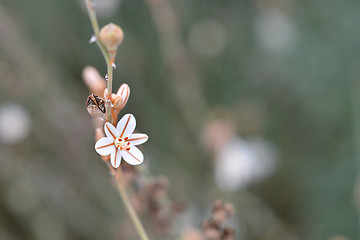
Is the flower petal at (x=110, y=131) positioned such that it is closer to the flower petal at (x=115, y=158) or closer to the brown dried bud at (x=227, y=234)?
the flower petal at (x=115, y=158)

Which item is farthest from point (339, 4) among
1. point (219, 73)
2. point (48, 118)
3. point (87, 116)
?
point (48, 118)

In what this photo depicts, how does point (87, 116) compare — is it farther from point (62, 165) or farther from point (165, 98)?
point (165, 98)

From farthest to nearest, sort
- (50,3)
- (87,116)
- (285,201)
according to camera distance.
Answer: (50,3)
(285,201)
(87,116)

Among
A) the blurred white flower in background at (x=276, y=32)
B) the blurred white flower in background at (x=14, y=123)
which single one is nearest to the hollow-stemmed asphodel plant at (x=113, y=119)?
the blurred white flower in background at (x=14, y=123)

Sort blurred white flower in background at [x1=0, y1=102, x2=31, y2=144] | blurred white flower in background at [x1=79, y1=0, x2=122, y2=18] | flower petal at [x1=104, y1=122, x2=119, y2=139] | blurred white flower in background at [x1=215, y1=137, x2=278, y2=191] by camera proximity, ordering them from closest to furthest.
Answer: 1. flower petal at [x1=104, y1=122, x2=119, y2=139]
2. blurred white flower in background at [x1=215, y1=137, x2=278, y2=191]
3. blurred white flower in background at [x1=0, y1=102, x2=31, y2=144]
4. blurred white flower in background at [x1=79, y1=0, x2=122, y2=18]

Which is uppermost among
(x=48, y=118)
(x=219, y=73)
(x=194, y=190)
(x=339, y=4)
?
(x=339, y=4)

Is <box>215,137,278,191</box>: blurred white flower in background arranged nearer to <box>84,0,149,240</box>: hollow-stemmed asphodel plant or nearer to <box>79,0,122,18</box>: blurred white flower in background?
<box>79,0,122,18</box>: blurred white flower in background

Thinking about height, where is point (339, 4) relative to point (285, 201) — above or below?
above

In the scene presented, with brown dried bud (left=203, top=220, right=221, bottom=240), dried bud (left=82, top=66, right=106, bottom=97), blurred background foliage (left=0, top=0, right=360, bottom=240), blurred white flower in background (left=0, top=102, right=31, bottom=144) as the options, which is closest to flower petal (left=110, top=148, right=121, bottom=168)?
dried bud (left=82, top=66, right=106, bottom=97)
